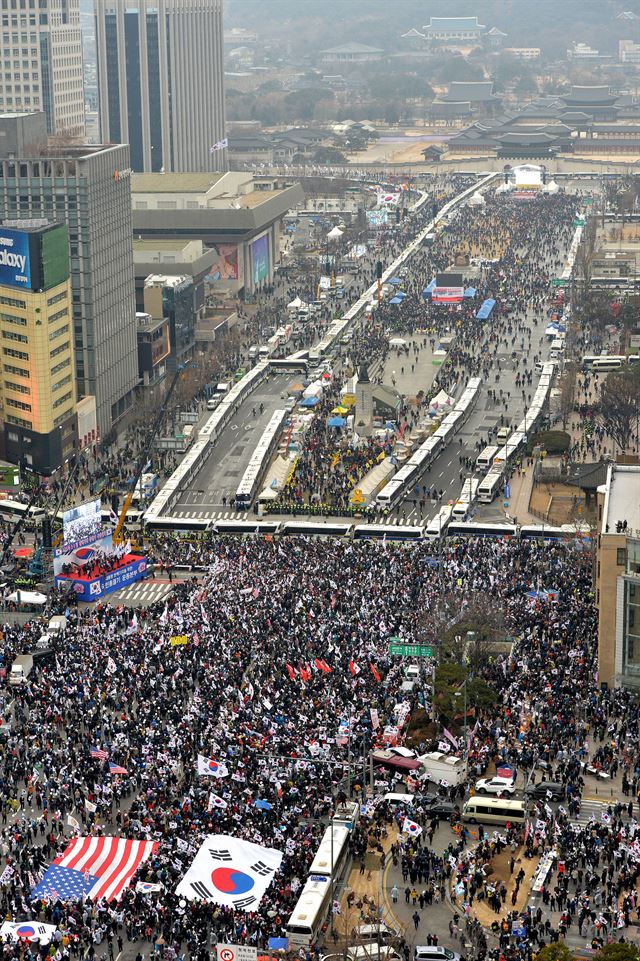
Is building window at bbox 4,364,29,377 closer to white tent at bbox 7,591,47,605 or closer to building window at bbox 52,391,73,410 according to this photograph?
building window at bbox 52,391,73,410

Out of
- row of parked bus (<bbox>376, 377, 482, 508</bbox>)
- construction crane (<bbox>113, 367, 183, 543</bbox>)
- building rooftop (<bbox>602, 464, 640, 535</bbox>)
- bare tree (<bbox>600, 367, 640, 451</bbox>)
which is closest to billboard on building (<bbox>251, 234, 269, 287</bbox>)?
construction crane (<bbox>113, 367, 183, 543</bbox>)

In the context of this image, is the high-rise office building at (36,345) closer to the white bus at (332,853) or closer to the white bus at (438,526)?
the white bus at (438,526)

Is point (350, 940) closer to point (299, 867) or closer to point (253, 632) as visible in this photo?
point (299, 867)

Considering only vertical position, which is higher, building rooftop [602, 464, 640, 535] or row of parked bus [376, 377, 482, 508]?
building rooftop [602, 464, 640, 535]

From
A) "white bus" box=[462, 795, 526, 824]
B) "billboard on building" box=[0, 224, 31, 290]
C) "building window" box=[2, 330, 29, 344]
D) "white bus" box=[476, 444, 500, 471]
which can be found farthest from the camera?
"white bus" box=[476, 444, 500, 471]

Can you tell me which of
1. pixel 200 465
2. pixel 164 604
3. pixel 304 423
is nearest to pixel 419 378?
pixel 304 423

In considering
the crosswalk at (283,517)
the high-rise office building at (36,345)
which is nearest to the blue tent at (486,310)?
the high-rise office building at (36,345)
